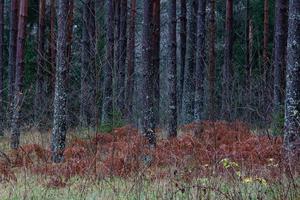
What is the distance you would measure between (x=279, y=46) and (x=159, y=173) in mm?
6149

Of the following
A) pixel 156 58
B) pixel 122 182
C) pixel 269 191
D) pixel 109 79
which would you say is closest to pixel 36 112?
pixel 109 79

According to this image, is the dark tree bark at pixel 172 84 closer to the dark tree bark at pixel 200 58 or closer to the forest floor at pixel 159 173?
the forest floor at pixel 159 173

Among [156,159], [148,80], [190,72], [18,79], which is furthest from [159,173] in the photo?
[190,72]

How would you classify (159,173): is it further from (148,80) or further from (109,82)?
(109,82)

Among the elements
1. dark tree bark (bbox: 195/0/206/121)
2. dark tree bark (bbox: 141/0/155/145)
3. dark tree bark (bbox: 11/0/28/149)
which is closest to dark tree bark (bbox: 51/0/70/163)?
dark tree bark (bbox: 141/0/155/145)

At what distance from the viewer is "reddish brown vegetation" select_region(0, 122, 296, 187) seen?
7.76 metres

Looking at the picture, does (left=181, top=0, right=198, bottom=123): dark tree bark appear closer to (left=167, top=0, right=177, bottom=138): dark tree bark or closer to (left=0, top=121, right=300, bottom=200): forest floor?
(left=167, top=0, right=177, bottom=138): dark tree bark

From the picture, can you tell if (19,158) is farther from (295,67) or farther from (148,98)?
(295,67)

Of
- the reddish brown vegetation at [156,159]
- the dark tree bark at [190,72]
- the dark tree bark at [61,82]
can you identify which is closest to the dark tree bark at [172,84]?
the reddish brown vegetation at [156,159]

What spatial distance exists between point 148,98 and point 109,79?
6.72 metres

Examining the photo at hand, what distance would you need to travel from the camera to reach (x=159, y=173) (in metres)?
7.93

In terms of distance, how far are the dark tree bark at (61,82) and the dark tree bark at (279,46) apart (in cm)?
482

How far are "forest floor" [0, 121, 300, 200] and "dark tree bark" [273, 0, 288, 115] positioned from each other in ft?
4.29

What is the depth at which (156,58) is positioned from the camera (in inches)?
705
